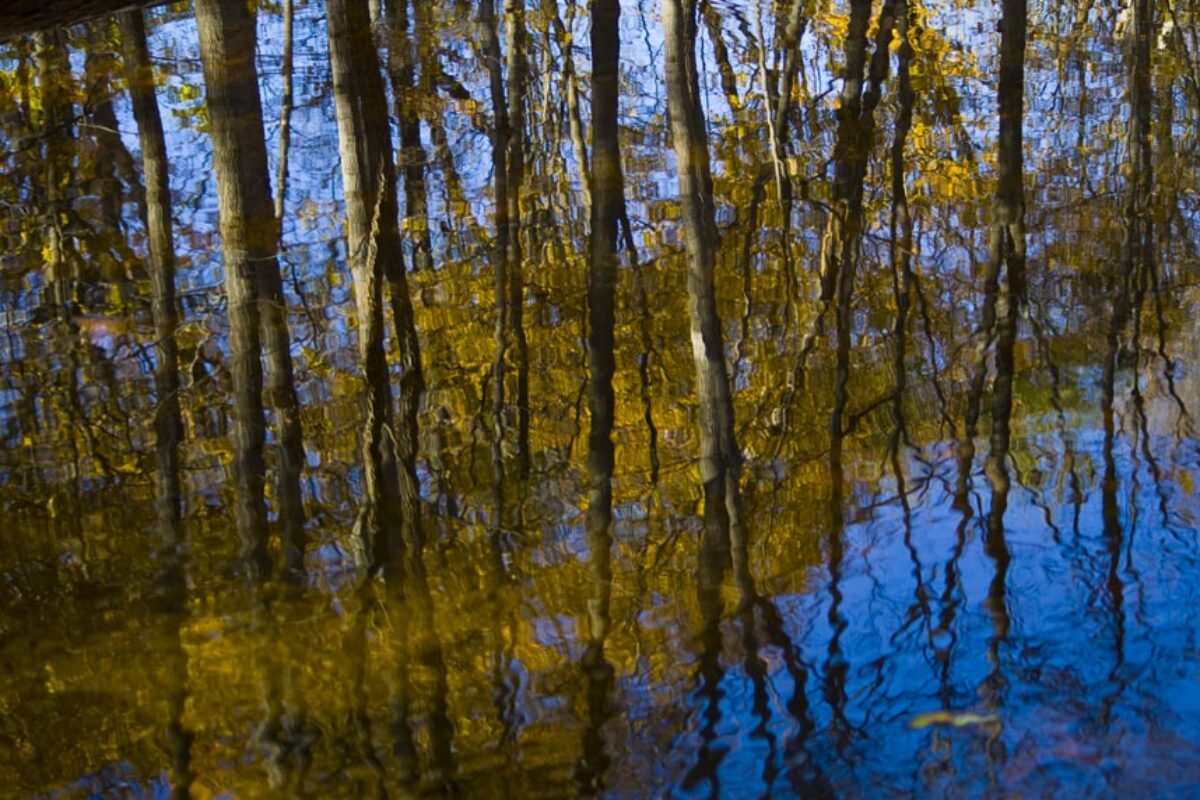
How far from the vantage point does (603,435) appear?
19.1ft

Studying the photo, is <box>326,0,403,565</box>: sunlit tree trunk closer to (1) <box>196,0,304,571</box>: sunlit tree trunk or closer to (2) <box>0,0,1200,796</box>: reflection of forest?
(2) <box>0,0,1200,796</box>: reflection of forest

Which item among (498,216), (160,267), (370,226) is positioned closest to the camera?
(160,267)

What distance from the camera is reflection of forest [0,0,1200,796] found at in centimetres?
408

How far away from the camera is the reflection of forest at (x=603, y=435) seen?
408 cm

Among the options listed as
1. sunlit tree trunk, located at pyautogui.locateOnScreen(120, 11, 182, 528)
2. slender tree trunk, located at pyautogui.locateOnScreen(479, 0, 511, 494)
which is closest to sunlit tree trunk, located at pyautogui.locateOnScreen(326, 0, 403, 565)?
slender tree trunk, located at pyautogui.locateOnScreen(479, 0, 511, 494)

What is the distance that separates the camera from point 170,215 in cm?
879

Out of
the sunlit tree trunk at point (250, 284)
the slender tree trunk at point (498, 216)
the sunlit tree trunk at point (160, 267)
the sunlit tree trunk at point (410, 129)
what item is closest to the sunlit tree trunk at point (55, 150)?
the sunlit tree trunk at point (160, 267)

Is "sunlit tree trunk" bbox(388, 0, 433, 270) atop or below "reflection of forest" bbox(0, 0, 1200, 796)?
atop

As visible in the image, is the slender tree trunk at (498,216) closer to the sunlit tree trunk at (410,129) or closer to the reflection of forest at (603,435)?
the reflection of forest at (603,435)

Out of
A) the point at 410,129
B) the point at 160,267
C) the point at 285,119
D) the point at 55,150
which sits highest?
the point at 285,119

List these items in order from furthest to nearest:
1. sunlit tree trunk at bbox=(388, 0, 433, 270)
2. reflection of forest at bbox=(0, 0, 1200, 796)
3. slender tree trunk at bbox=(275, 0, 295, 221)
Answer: slender tree trunk at bbox=(275, 0, 295, 221) → sunlit tree trunk at bbox=(388, 0, 433, 270) → reflection of forest at bbox=(0, 0, 1200, 796)

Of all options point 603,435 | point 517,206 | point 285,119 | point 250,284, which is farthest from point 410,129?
point 603,435

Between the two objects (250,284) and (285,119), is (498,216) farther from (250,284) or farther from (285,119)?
(285,119)

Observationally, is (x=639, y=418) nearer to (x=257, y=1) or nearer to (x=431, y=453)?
(x=431, y=453)
